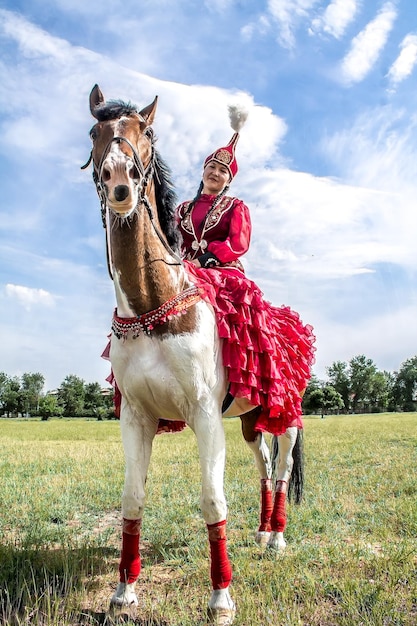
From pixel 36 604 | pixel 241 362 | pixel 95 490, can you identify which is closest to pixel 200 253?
pixel 241 362

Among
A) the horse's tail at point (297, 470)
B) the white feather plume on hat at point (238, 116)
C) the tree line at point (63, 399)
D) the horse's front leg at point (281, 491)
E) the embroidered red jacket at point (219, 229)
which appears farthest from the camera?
the tree line at point (63, 399)

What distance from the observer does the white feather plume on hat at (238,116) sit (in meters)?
5.29

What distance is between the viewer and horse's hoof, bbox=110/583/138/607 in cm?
364

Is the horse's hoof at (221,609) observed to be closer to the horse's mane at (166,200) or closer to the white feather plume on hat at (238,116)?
the horse's mane at (166,200)

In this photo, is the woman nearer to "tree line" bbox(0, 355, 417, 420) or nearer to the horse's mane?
the horse's mane

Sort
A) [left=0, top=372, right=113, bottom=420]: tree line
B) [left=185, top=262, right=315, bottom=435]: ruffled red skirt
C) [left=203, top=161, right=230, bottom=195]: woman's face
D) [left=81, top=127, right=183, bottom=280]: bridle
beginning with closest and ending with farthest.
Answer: [left=81, top=127, right=183, bottom=280]: bridle
[left=185, top=262, right=315, bottom=435]: ruffled red skirt
[left=203, top=161, right=230, bottom=195]: woman's face
[left=0, top=372, right=113, bottom=420]: tree line

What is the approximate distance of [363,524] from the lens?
6.07m

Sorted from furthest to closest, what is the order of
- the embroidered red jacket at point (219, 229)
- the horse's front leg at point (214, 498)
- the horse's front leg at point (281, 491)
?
the horse's front leg at point (281, 491) < the embroidered red jacket at point (219, 229) < the horse's front leg at point (214, 498)

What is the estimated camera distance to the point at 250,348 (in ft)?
13.2

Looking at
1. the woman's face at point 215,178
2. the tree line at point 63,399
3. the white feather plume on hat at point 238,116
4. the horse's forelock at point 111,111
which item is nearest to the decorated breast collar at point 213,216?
the woman's face at point 215,178

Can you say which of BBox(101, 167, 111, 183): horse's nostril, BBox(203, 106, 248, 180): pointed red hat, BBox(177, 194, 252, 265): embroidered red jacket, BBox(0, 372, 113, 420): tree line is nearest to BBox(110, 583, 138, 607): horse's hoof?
BBox(177, 194, 252, 265): embroidered red jacket

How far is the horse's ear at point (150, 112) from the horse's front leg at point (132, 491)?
2.21 m

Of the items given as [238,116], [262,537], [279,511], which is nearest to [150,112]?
[238,116]

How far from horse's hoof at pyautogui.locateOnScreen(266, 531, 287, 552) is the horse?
1640mm
